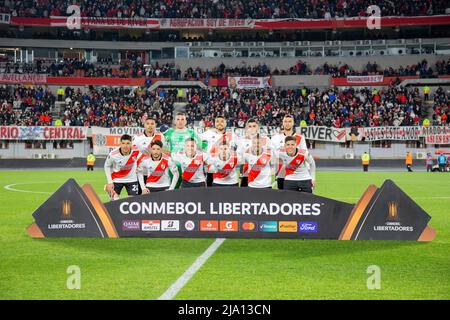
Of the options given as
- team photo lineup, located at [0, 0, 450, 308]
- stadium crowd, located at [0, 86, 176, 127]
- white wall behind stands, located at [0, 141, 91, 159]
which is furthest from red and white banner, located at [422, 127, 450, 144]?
white wall behind stands, located at [0, 141, 91, 159]

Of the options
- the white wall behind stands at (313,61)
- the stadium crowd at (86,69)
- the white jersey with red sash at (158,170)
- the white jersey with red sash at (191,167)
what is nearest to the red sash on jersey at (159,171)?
the white jersey with red sash at (158,170)

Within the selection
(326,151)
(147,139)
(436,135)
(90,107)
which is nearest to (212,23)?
(90,107)

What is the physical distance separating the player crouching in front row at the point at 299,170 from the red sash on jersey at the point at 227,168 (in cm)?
87

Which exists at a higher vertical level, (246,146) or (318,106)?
(318,106)

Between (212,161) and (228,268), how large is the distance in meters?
3.72

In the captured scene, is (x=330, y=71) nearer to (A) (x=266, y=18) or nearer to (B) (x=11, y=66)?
(A) (x=266, y=18)

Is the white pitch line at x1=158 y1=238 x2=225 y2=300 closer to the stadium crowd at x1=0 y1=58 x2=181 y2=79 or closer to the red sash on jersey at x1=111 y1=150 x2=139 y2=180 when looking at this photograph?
the red sash on jersey at x1=111 y1=150 x2=139 y2=180

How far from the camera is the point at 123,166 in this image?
40.2 feet

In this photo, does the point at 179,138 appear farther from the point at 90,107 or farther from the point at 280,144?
the point at 90,107

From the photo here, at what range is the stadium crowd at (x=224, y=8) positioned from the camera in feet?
188

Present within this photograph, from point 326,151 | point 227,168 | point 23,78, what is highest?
point 23,78

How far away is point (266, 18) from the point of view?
193ft

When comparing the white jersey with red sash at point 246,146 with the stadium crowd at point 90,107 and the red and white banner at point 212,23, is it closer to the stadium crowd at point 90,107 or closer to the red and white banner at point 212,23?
the stadium crowd at point 90,107

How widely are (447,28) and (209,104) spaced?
23.3 metres
